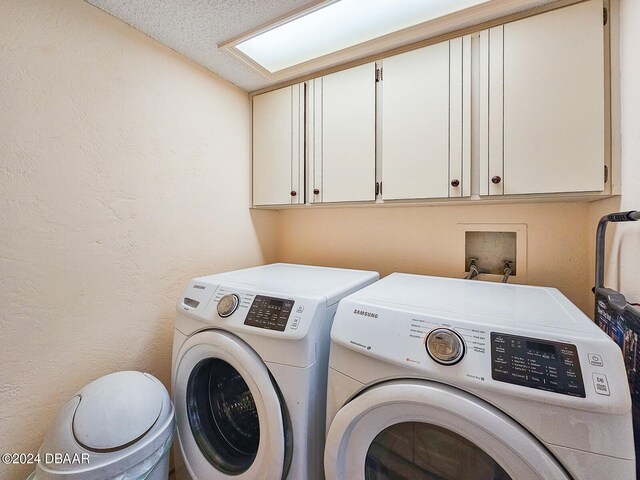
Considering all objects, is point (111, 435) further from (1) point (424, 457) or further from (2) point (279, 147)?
(2) point (279, 147)

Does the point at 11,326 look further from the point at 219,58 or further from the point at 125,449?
the point at 219,58

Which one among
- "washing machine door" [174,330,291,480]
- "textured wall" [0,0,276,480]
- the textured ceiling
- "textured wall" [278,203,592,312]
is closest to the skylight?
the textured ceiling

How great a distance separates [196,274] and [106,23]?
1.22 m

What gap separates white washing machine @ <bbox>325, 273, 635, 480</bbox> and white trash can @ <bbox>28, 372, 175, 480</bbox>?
2.09 feet

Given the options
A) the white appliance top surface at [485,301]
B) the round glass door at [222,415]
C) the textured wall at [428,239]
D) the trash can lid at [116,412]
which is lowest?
the round glass door at [222,415]

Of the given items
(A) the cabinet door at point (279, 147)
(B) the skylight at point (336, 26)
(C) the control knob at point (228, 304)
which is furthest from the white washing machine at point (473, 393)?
(B) the skylight at point (336, 26)

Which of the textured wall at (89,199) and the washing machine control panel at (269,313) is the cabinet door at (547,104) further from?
the textured wall at (89,199)

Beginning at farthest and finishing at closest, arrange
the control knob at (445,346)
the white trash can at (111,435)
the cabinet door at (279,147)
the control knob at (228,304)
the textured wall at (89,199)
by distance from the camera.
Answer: the cabinet door at (279,147), the control knob at (228,304), the textured wall at (89,199), the white trash can at (111,435), the control knob at (445,346)

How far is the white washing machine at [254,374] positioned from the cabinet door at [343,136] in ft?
1.70

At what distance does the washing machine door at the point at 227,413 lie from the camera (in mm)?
939

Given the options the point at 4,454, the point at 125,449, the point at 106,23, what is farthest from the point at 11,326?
the point at 106,23

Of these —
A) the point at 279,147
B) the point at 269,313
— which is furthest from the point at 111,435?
the point at 279,147

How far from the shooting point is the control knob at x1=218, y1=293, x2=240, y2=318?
1084mm

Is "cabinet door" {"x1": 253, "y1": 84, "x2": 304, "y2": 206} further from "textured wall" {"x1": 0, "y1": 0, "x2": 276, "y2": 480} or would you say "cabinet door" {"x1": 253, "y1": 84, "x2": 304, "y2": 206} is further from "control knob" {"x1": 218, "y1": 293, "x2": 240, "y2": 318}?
"control knob" {"x1": 218, "y1": 293, "x2": 240, "y2": 318}
